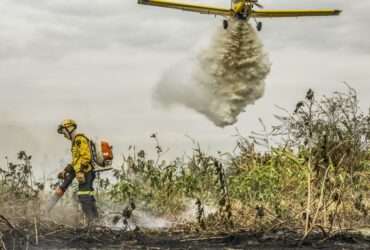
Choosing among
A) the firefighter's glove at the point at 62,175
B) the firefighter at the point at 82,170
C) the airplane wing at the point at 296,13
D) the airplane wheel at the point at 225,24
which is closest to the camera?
the firefighter at the point at 82,170

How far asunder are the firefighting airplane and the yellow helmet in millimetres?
13006

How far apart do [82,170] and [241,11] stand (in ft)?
45.5

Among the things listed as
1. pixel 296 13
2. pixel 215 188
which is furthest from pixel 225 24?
pixel 215 188

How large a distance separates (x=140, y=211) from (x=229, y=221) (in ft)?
11.9

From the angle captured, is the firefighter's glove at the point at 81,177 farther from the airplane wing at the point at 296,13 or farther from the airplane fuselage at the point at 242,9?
the airplane wing at the point at 296,13

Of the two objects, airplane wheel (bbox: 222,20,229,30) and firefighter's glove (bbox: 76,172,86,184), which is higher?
airplane wheel (bbox: 222,20,229,30)

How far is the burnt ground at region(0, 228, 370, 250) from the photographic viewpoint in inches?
504

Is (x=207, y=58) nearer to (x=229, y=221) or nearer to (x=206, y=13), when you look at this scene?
(x=206, y=13)

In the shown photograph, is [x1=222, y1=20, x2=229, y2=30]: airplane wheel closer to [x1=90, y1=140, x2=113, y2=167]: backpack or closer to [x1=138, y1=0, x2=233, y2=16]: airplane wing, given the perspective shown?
[x1=138, y1=0, x2=233, y2=16]: airplane wing

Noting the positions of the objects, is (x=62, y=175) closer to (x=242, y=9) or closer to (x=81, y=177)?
(x=81, y=177)

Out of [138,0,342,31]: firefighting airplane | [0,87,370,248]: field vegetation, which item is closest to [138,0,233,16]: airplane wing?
[138,0,342,31]: firefighting airplane

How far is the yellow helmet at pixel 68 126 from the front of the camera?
56.5ft

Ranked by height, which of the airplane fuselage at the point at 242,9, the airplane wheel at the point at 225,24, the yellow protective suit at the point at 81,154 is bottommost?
the yellow protective suit at the point at 81,154

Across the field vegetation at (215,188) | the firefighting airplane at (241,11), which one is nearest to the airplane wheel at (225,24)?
the firefighting airplane at (241,11)
